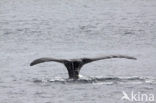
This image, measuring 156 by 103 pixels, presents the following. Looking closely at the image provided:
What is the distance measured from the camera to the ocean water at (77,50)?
32719 millimetres

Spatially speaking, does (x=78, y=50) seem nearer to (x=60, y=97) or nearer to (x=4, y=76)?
(x=4, y=76)

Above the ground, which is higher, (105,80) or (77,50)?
(105,80)

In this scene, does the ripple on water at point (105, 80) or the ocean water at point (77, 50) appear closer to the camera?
the ocean water at point (77, 50)

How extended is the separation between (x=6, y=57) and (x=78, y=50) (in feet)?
14.3

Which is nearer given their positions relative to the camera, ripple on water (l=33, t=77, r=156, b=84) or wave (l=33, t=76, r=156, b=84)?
ripple on water (l=33, t=77, r=156, b=84)

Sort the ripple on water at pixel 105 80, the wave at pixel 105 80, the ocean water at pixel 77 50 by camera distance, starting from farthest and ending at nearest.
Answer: the wave at pixel 105 80 < the ripple on water at pixel 105 80 < the ocean water at pixel 77 50

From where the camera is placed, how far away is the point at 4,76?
3634 centimetres

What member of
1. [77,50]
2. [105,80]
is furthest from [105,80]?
[77,50]

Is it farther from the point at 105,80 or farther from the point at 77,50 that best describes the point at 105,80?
the point at 77,50

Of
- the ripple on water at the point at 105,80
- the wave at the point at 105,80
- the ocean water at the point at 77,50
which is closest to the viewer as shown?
the ocean water at the point at 77,50

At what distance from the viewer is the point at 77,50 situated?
44812 millimetres

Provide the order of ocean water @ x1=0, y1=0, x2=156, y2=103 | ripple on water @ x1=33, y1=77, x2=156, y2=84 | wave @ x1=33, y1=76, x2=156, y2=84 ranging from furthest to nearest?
wave @ x1=33, y1=76, x2=156, y2=84 < ripple on water @ x1=33, y1=77, x2=156, y2=84 < ocean water @ x1=0, y1=0, x2=156, y2=103

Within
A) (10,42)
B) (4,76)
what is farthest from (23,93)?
(10,42)

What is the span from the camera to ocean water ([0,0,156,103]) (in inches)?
1288
